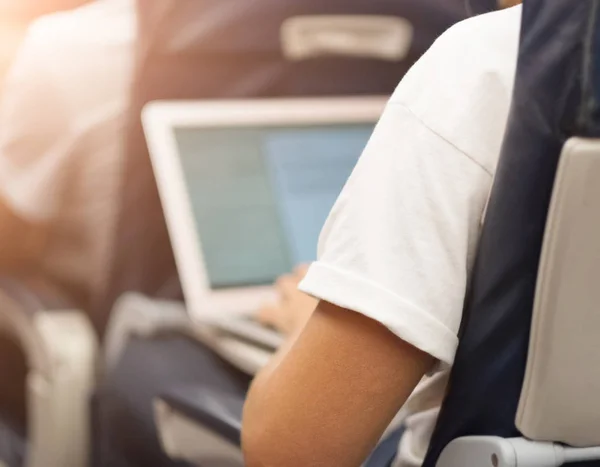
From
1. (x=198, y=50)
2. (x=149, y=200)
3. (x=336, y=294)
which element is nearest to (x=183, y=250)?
(x=149, y=200)

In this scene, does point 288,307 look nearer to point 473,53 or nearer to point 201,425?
point 201,425

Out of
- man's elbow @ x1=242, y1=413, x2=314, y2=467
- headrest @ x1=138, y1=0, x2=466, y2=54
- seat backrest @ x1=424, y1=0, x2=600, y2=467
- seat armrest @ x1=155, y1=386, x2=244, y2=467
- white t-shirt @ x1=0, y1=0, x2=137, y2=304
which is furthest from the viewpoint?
white t-shirt @ x1=0, y1=0, x2=137, y2=304

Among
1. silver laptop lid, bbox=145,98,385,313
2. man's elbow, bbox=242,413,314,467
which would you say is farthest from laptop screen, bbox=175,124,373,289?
man's elbow, bbox=242,413,314,467

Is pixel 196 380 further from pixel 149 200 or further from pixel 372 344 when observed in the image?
pixel 372 344

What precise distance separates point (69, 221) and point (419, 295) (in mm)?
769

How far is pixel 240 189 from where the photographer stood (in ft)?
3.25

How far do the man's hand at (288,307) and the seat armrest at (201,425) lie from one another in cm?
9

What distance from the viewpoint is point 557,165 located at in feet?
1.35

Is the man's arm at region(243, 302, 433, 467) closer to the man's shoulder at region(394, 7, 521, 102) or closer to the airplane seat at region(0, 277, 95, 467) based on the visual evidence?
the man's shoulder at region(394, 7, 521, 102)

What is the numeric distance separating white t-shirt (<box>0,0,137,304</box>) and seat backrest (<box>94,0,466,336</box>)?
5 cm

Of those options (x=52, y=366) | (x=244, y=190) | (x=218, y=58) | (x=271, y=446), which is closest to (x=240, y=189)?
(x=244, y=190)

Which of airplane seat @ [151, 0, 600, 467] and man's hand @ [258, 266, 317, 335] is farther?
man's hand @ [258, 266, 317, 335]

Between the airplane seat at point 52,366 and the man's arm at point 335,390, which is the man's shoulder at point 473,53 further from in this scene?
the airplane seat at point 52,366

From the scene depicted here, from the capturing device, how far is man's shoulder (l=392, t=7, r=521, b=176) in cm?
45
